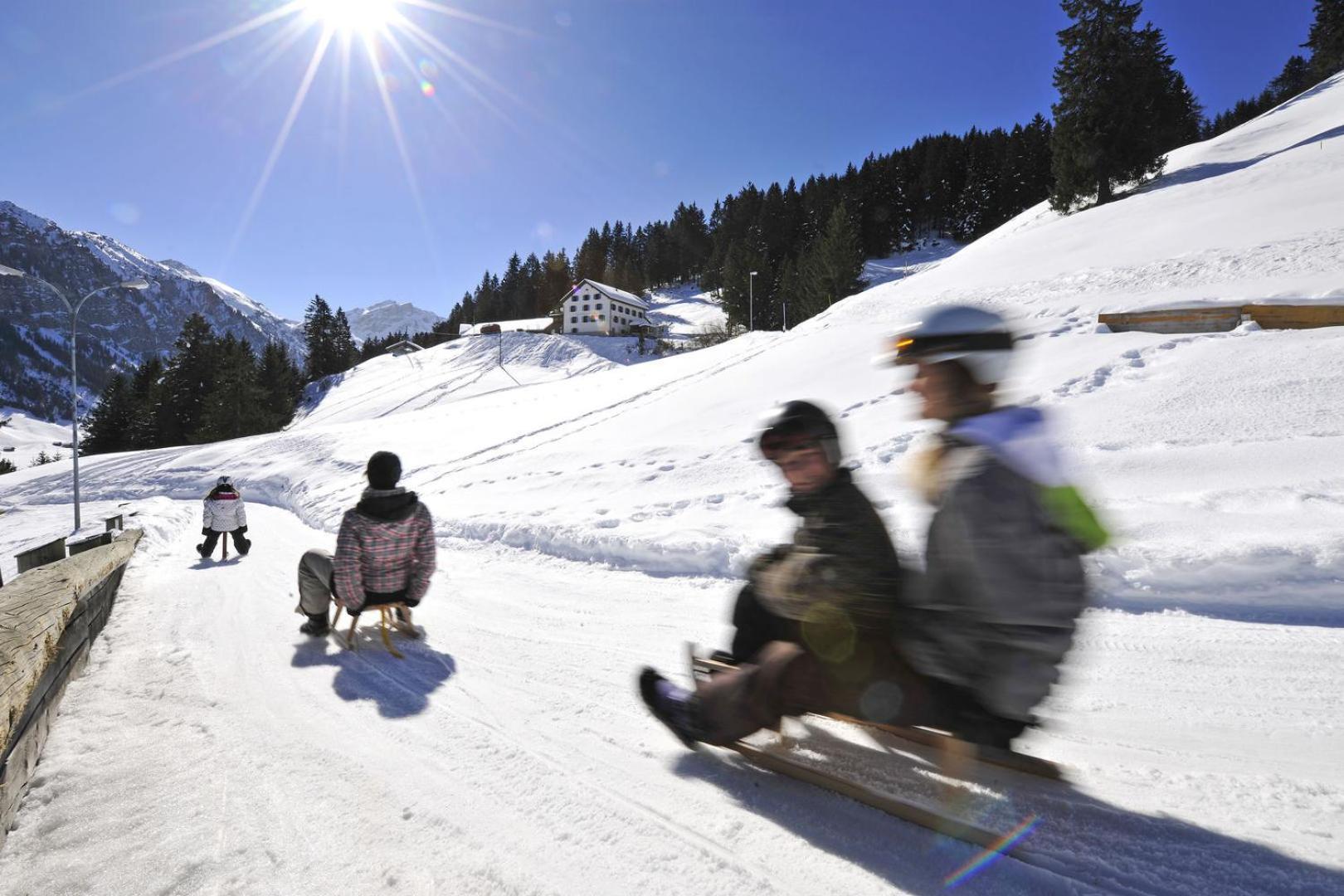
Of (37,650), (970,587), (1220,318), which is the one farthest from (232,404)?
(1220,318)

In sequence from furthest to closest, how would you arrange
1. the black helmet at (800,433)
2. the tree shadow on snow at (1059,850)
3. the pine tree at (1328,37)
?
the pine tree at (1328,37) < the black helmet at (800,433) < the tree shadow on snow at (1059,850)

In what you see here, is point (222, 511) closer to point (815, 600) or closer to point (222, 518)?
point (222, 518)

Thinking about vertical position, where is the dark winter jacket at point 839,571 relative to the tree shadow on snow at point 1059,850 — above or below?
above

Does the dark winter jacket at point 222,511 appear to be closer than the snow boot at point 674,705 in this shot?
No

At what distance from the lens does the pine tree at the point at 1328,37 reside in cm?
4409

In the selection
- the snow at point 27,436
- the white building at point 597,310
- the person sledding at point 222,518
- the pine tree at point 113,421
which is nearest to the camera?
the person sledding at point 222,518

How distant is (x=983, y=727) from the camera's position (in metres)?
2.12

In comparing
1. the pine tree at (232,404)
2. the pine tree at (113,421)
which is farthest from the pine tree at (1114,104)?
the pine tree at (113,421)

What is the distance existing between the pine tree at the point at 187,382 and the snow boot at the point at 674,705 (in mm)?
49800

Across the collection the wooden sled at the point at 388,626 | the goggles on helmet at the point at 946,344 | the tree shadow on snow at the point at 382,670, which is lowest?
the tree shadow on snow at the point at 382,670

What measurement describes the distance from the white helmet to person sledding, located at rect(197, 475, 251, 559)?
10.5 metres

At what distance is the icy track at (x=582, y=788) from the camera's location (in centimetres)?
201

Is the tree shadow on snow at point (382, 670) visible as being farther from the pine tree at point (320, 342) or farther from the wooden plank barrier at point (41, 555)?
the pine tree at point (320, 342)

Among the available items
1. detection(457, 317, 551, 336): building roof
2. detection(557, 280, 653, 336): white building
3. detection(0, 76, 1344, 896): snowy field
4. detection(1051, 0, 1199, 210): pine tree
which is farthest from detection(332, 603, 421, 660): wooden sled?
detection(457, 317, 551, 336): building roof
